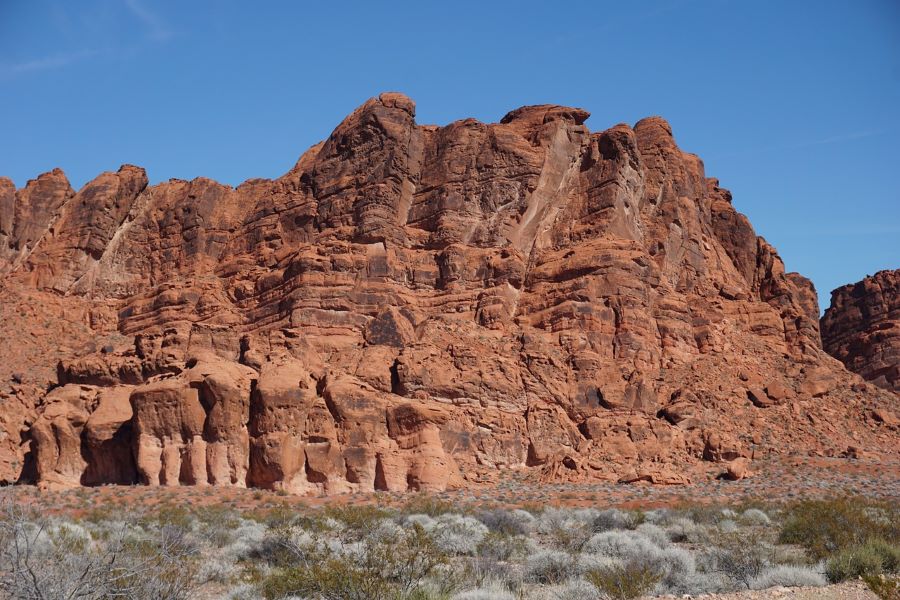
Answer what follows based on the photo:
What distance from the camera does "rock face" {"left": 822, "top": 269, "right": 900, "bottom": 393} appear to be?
84.3m

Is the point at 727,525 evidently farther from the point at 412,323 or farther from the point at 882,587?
the point at 412,323

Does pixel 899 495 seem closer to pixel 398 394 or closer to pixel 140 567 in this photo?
pixel 398 394

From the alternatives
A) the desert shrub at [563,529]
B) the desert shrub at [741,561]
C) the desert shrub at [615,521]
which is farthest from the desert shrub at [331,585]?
the desert shrub at [615,521]

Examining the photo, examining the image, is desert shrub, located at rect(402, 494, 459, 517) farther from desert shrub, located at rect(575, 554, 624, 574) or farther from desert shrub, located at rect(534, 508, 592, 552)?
desert shrub, located at rect(575, 554, 624, 574)

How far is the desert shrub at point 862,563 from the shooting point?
17.1m

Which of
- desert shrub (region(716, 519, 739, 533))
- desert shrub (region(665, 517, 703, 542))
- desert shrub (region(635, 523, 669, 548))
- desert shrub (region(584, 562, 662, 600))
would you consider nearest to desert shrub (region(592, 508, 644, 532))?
desert shrub (region(635, 523, 669, 548))

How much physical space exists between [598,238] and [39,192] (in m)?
41.1

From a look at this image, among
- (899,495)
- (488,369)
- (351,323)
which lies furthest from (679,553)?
(351,323)

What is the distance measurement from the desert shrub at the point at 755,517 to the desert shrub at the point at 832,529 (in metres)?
3.36

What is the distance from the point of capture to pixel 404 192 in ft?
200

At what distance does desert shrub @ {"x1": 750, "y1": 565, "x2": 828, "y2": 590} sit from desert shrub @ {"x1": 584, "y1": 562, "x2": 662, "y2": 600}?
186 centimetres

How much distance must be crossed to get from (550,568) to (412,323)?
110ft

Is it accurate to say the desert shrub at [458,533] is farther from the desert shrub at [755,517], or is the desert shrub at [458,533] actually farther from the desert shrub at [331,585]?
the desert shrub at [755,517]

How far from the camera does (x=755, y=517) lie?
3061 cm
